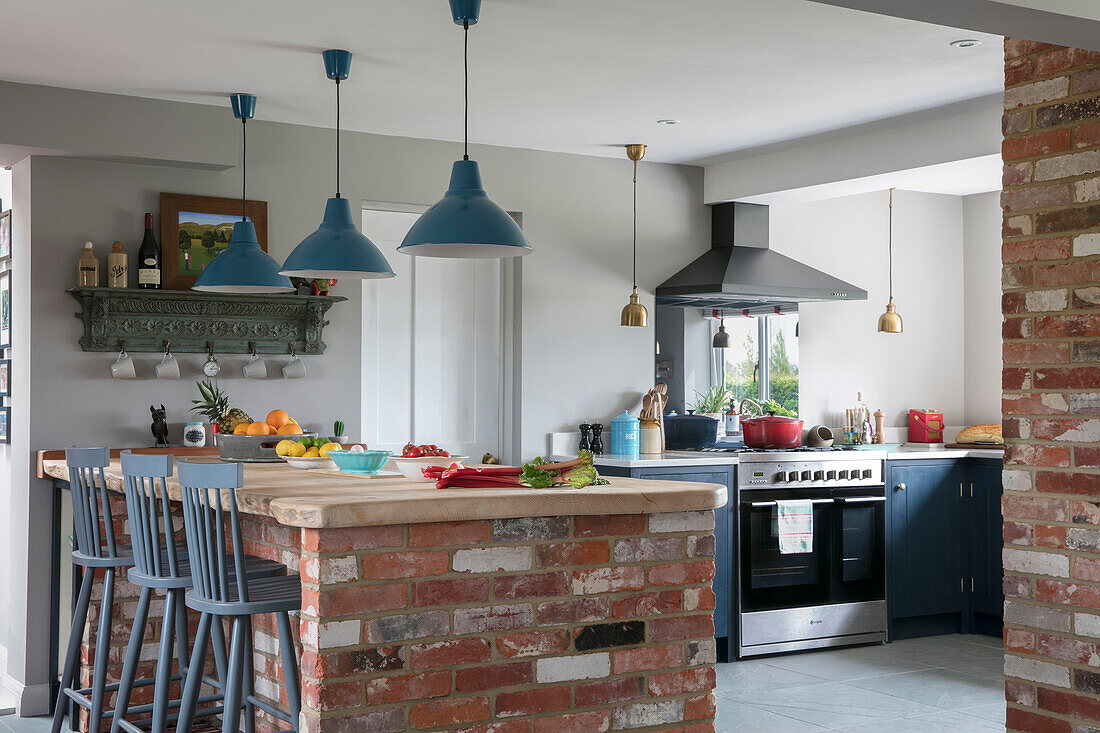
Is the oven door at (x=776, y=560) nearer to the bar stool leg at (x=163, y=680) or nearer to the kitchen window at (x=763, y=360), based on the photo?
the kitchen window at (x=763, y=360)

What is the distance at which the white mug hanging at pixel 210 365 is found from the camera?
527cm

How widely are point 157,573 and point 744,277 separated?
3.79 meters

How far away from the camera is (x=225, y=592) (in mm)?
2977

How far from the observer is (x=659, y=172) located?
645 centimetres

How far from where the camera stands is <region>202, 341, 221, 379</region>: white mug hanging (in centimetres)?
527

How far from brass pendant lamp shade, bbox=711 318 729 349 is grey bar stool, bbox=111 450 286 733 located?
3596mm

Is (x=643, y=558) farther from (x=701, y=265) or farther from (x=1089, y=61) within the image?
(x=701, y=265)

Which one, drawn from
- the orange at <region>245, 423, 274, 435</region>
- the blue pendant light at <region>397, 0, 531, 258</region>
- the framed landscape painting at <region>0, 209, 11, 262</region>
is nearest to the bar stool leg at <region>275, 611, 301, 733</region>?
the blue pendant light at <region>397, 0, 531, 258</region>

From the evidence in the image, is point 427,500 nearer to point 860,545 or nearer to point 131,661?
point 131,661

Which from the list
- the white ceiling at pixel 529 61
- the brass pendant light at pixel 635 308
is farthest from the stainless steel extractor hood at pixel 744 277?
the white ceiling at pixel 529 61

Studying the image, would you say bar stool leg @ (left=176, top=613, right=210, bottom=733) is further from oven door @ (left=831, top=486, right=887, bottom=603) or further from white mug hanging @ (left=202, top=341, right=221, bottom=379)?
oven door @ (left=831, top=486, right=887, bottom=603)

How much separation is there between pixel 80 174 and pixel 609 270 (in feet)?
8.88

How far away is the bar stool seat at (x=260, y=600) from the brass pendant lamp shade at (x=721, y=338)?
154 inches

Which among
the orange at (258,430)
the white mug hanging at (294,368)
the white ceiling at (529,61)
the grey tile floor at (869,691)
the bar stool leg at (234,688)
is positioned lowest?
the grey tile floor at (869,691)
